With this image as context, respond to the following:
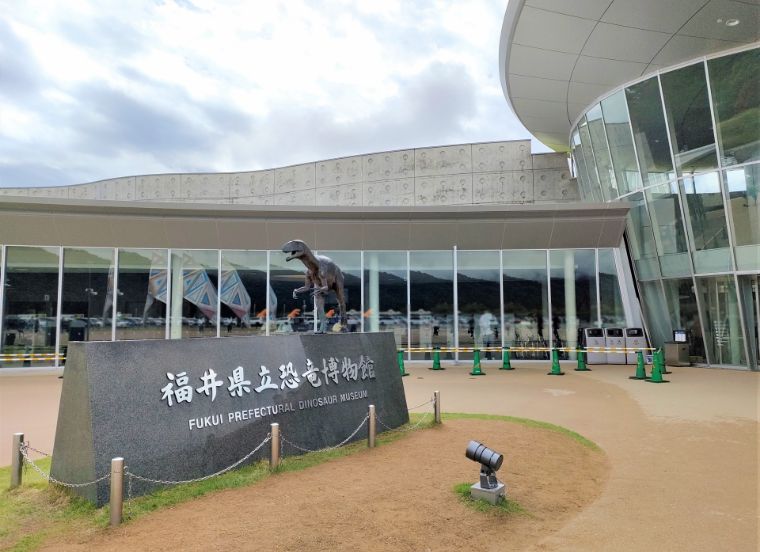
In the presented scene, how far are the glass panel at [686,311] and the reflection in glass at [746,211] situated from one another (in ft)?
7.01

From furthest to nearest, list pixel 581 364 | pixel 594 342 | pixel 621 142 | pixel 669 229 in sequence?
1. pixel 621 142
2. pixel 594 342
3. pixel 669 229
4. pixel 581 364

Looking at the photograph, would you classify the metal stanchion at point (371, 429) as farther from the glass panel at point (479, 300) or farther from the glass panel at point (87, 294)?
the glass panel at point (87, 294)

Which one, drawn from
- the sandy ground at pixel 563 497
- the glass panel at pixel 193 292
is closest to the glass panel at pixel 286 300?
the glass panel at pixel 193 292

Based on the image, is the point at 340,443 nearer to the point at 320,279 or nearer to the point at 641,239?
the point at 320,279

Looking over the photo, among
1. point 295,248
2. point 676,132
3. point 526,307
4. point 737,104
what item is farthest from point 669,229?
point 295,248

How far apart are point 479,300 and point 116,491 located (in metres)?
16.1

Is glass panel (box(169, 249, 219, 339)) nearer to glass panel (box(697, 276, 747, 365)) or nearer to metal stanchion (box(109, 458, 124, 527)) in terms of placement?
metal stanchion (box(109, 458, 124, 527))

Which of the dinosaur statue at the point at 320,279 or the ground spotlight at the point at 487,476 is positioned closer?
the ground spotlight at the point at 487,476

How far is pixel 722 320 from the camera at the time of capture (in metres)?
16.7

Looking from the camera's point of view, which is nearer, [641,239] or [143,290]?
[641,239]

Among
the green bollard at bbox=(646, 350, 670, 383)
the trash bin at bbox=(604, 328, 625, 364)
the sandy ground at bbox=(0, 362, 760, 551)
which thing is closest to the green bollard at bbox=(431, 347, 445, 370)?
the trash bin at bbox=(604, 328, 625, 364)

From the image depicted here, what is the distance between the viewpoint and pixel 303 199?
27.7 meters

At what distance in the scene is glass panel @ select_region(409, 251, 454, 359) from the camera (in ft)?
64.1

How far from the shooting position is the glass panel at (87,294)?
18.3 meters
